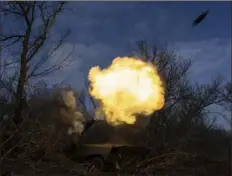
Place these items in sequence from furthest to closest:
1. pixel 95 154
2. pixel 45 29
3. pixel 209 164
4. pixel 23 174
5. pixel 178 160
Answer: pixel 45 29 < pixel 209 164 < pixel 95 154 < pixel 178 160 < pixel 23 174

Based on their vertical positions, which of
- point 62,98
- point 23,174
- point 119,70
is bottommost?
point 23,174

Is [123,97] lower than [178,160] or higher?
higher

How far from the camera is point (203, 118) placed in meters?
45.1

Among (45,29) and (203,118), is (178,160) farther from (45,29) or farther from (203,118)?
(203,118)

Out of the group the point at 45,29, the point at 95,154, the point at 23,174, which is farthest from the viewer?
the point at 45,29

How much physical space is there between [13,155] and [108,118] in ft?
17.2

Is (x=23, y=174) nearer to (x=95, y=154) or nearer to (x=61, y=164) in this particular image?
(x=61, y=164)

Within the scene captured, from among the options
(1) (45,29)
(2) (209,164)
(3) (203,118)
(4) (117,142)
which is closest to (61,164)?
(4) (117,142)

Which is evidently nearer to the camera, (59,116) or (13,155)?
(13,155)

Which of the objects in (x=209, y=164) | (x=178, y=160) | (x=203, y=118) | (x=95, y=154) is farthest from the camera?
(x=203, y=118)

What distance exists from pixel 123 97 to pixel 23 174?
623 cm

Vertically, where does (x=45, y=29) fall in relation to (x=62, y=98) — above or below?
above

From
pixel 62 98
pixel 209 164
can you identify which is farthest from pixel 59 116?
pixel 209 164

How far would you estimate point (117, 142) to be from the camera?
19.9 meters
